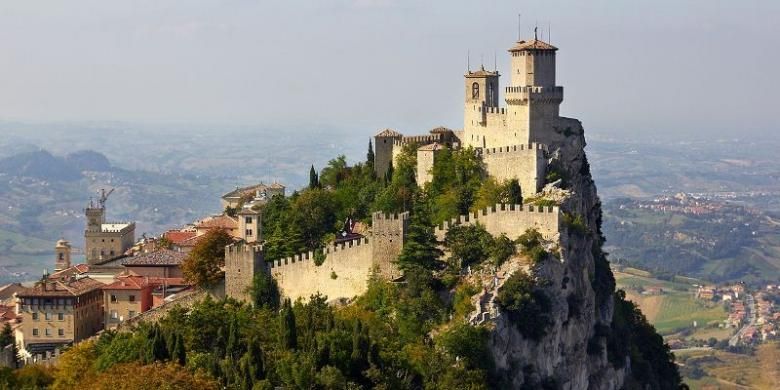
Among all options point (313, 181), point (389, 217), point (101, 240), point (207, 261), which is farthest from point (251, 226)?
point (101, 240)

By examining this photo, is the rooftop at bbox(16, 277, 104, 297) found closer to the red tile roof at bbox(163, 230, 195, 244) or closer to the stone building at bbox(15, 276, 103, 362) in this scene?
the stone building at bbox(15, 276, 103, 362)

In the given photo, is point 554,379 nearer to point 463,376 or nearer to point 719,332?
point 463,376

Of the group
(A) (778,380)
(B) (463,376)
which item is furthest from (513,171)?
(A) (778,380)

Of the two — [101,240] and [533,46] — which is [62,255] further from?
[533,46]

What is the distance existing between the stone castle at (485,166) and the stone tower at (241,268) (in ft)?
0.16

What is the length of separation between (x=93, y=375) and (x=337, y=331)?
393 inches

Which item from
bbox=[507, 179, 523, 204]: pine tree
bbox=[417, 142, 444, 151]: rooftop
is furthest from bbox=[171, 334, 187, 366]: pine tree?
bbox=[417, 142, 444, 151]: rooftop

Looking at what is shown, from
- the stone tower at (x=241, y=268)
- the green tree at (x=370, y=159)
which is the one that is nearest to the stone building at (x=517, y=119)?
the green tree at (x=370, y=159)

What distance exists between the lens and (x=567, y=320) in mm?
56969

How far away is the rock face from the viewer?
5366 centimetres

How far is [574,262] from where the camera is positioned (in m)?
57.2

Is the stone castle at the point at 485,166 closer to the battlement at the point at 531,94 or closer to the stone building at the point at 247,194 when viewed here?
the battlement at the point at 531,94

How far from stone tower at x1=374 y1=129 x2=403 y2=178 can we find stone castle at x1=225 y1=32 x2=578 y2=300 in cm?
6

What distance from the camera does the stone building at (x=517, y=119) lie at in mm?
61500
